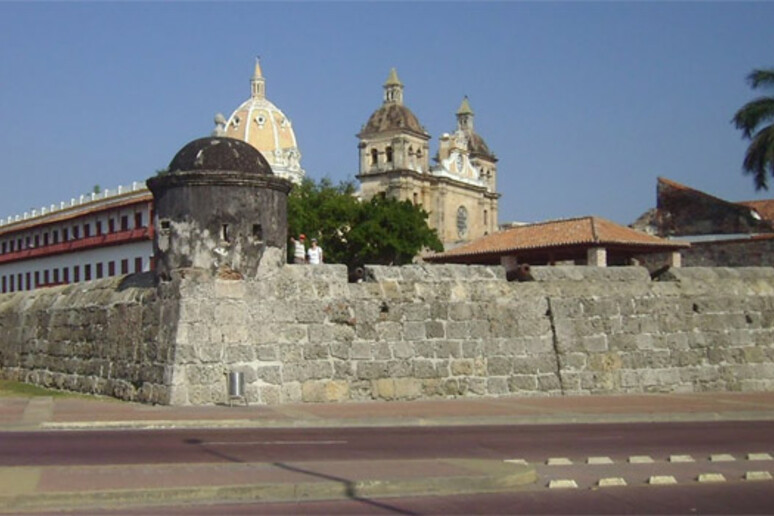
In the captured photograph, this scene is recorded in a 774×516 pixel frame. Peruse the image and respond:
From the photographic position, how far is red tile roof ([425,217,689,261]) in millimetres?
42938

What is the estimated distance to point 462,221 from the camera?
11775 cm

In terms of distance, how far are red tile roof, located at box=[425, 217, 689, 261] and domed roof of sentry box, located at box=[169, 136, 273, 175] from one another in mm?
26554

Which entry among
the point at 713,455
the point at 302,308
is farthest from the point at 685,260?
the point at 713,455

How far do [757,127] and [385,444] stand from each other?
4300 cm

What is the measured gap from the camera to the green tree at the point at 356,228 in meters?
67.3

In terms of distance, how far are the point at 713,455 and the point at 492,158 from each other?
122 meters

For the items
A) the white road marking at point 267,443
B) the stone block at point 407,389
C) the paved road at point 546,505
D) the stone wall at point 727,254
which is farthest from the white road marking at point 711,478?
the stone wall at point 727,254

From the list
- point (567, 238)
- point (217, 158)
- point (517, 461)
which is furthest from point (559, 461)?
point (567, 238)

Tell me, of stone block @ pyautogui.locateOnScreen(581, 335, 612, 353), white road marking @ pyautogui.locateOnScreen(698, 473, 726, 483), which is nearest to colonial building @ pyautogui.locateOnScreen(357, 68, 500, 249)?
stone block @ pyautogui.locateOnScreen(581, 335, 612, 353)

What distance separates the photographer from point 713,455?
11.5m

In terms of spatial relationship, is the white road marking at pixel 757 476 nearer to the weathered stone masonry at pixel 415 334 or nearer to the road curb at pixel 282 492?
the road curb at pixel 282 492

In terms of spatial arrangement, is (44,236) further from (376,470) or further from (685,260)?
(376,470)

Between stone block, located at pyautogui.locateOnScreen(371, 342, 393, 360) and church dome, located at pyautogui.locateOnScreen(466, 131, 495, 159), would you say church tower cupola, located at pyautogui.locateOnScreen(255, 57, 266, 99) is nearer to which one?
church dome, located at pyautogui.locateOnScreen(466, 131, 495, 159)

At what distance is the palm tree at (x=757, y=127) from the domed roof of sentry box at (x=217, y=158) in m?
37.3
